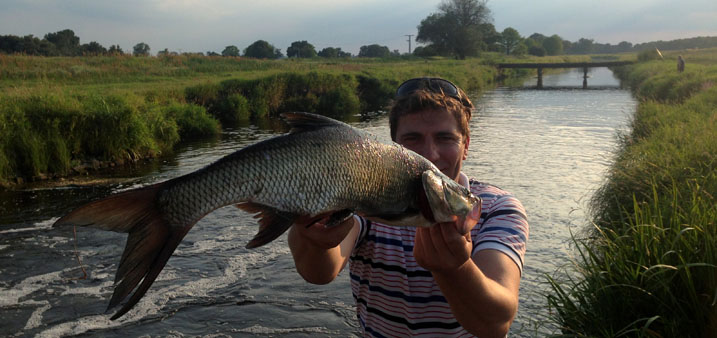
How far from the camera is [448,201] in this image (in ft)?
6.47

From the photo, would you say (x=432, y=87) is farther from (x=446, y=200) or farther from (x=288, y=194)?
(x=288, y=194)

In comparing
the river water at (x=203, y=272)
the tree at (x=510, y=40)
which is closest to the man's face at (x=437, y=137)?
the river water at (x=203, y=272)

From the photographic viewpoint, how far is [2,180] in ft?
39.2

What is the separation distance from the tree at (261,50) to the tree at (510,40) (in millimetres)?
70698

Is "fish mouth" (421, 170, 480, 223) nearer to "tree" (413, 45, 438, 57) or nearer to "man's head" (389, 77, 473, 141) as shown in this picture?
"man's head" (389, 77, 473, 141)

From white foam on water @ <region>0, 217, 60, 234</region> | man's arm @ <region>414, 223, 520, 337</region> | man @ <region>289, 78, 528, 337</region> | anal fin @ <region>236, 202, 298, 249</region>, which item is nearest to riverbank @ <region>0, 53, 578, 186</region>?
white foam on water @ <region>0, 217, 60, 234</region>

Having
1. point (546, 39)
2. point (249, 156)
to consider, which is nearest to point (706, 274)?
point (249, 156)

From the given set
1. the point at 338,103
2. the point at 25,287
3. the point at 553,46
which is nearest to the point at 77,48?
the point at 338,103

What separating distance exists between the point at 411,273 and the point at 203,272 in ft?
20.8

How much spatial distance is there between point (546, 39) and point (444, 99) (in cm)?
21089

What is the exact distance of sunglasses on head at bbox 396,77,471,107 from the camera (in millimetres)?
2766

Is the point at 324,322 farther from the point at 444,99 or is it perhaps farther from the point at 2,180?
the point at 2,180

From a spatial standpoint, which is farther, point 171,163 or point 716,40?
point 716,40

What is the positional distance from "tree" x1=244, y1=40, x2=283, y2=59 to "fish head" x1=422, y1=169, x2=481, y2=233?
10723 centimetres
